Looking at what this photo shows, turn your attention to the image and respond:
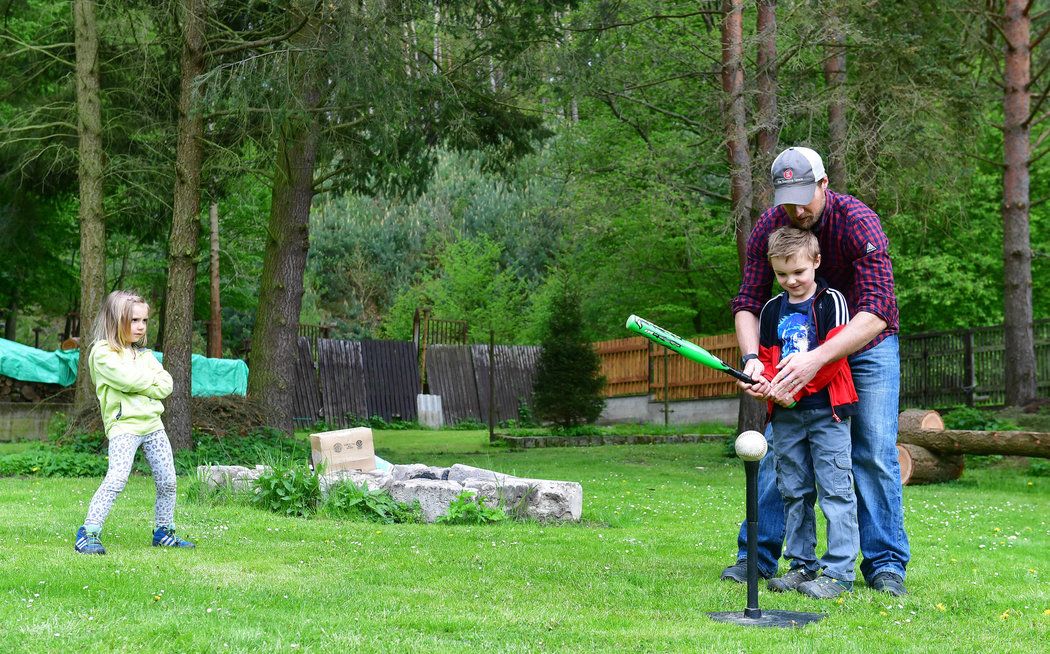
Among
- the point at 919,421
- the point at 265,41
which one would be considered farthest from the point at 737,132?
the point at 265,41

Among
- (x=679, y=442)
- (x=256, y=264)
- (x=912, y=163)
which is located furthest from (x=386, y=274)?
(x=912, y=163)

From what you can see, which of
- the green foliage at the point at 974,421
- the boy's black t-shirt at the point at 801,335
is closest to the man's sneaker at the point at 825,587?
the boy's black t-shirt at the point at 801,335

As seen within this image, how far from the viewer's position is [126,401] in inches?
251

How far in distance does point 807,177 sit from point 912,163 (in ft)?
35.8

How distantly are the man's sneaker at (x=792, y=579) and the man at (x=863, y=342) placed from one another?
27 centimetres

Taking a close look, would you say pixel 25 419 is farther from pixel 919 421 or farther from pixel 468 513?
pixel 919 421

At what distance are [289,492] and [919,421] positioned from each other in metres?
8.06

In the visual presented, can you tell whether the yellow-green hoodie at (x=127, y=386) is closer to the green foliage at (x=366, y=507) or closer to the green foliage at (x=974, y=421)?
the green foliage at (x=366, y=507)

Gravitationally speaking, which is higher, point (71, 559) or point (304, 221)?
point (304, 221)

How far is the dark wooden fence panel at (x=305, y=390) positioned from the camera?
2380 centimetres

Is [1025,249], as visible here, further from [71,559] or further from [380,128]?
[71,559]

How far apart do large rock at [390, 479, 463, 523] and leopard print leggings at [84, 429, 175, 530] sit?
2226mm

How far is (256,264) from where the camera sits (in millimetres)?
30062

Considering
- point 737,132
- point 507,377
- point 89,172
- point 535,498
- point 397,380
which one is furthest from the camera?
point 507,377
